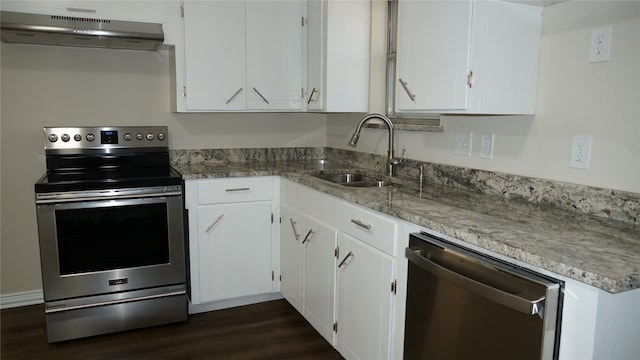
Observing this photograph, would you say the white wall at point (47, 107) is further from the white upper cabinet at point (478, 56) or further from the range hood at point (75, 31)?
the white upper cabinet at point (478, 56)

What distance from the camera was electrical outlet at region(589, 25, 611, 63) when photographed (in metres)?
1.69

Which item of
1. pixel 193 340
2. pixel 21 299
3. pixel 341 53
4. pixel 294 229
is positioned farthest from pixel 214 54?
pixel 21 299

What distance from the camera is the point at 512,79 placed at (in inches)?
74.8

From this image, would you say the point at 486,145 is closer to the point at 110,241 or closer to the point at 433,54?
the point at 433,54

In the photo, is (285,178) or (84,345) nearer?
(84,345)

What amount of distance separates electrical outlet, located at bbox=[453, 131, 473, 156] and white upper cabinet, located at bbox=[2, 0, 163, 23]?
1845 millimetres

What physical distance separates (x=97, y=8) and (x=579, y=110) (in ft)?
8.17

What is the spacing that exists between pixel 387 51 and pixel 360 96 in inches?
12.6

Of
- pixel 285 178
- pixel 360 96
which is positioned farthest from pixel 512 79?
pixel 285 178

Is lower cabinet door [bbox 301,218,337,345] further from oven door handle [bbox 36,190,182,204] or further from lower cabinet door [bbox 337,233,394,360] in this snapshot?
oven door handle [bbox 36,190,182,204]

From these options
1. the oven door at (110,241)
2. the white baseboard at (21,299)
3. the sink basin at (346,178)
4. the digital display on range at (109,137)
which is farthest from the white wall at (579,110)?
the white baseboard at (21,299)

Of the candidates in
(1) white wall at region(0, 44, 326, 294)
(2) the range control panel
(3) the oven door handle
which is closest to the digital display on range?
(2) the range control panel

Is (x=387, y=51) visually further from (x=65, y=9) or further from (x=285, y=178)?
(x=65, y=9)

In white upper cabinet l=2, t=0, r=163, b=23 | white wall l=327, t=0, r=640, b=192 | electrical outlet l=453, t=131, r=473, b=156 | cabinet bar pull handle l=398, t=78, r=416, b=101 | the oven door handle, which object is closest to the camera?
white wall l=327, t=0, r=640, b=192
